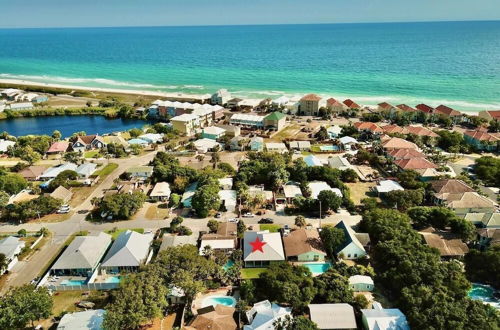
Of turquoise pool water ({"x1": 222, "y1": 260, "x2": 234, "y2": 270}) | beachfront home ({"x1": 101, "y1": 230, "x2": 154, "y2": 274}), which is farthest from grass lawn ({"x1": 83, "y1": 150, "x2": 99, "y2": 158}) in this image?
turquoise pool water ({"x1": 222, "y1": 260, "x2": 234, "y2": 270})

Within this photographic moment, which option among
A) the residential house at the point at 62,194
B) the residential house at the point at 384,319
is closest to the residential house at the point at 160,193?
the residential house at the point at 62,194

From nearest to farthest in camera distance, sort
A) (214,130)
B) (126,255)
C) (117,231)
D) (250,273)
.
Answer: (250,273) → (126,255) → (117,231) → (214,130)

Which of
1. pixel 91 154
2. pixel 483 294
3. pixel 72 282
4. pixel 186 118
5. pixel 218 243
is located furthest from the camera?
pixel 186 118

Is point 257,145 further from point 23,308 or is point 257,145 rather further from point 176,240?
point 23,308

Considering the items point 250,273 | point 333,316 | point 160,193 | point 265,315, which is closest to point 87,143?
point 160,193

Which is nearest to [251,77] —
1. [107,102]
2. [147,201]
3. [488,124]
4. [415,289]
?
[107,102]

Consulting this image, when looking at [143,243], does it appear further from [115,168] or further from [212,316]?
[115,168]
